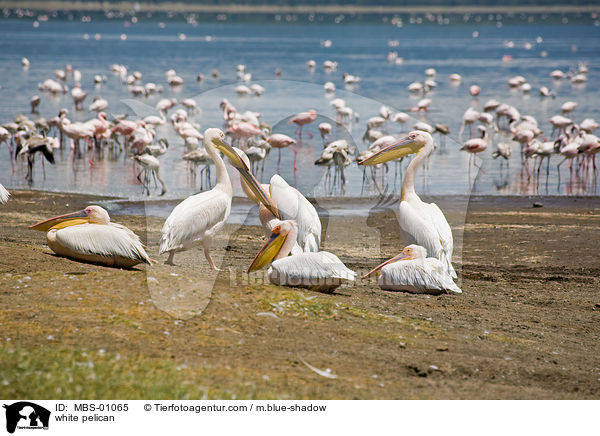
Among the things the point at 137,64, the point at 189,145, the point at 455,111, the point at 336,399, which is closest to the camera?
the point at 336,399

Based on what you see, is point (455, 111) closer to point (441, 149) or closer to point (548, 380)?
point (441, 149)

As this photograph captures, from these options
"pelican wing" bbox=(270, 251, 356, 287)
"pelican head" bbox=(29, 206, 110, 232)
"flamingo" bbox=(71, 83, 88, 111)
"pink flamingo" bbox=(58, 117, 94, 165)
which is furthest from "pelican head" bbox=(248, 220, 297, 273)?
"flamingo" bbox=(71, 83, 88, 111)

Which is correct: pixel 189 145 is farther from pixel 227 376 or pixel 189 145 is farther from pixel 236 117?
pixel 227 376

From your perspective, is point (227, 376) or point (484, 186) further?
point (484, 186)

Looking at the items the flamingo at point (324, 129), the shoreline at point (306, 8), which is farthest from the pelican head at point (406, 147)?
the shoreline at point (306, 8)

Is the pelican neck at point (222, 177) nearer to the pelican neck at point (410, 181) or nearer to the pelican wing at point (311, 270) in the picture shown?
the pelican wing at point (311, 270)

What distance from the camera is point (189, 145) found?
16.7 metres

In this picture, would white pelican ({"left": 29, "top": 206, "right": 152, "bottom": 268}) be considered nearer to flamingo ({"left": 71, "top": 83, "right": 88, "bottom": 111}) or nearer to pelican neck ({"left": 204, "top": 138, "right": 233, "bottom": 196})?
pelican neck ({"left": 204, "top": 138, "right": 233, "bottom": 196})

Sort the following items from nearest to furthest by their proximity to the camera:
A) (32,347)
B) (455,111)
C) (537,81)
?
(32,347) → (455,111) → (537,81)

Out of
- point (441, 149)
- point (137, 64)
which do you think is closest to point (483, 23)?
point (137, 64)

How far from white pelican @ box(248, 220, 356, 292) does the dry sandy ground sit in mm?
151

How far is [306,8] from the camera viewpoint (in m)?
125

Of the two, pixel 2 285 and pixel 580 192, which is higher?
pixel 2 285

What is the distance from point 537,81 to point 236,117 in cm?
2079
